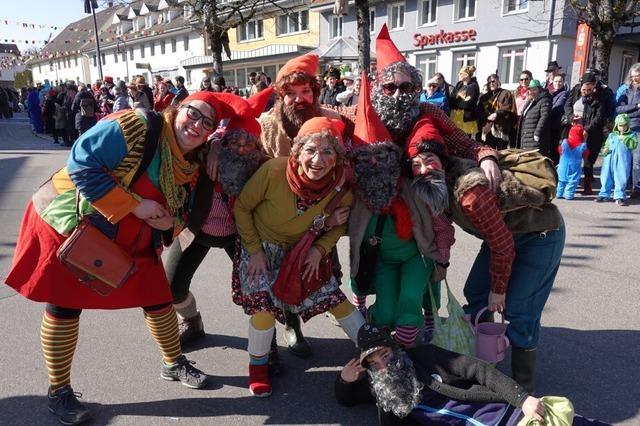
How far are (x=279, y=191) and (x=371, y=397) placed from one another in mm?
1197

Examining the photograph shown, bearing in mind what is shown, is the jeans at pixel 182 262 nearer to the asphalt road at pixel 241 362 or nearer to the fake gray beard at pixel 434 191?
the asphalt road at pixel 241 362

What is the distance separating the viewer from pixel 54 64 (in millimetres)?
60312

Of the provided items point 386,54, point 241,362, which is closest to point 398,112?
point 386,54

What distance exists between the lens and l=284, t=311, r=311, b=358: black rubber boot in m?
3.16

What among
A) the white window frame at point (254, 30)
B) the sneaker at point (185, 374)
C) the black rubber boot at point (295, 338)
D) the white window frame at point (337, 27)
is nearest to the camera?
the sneaker at point (185, 374)

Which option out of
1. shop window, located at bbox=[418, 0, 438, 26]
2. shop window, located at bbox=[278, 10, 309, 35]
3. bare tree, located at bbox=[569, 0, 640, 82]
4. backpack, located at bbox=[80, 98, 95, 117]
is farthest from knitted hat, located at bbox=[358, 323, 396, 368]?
shop window, located at bbox=[278, 10, 309, 35]

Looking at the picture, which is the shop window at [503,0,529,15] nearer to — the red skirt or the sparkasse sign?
the sparkasse sign

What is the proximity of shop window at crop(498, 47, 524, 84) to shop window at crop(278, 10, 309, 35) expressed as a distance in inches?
501

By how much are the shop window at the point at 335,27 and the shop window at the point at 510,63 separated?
32.2 feet

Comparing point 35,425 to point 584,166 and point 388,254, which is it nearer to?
point 388,254

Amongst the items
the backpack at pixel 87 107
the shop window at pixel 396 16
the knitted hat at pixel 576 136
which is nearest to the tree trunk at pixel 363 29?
the knitted hat at pixel 576 136

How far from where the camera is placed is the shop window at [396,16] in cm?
2545

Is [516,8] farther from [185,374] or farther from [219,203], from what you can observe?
[185,374]

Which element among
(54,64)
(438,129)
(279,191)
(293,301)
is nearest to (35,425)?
(293,301)
